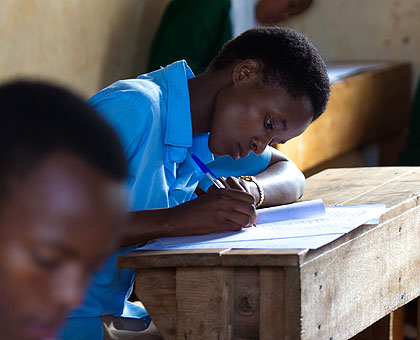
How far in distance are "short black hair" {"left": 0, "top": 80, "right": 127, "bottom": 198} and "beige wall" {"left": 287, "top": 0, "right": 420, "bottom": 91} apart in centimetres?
422

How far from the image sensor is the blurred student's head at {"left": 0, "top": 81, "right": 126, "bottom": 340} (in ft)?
2.31

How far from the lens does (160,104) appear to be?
1.78m

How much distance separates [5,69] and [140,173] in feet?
5.69

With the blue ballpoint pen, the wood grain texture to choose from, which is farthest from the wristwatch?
the wood grain texture

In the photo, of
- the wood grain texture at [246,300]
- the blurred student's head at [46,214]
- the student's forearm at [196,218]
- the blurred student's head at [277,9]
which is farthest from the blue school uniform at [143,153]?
the blurred student's head at [277,9]

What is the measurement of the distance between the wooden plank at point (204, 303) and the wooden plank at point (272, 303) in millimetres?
60

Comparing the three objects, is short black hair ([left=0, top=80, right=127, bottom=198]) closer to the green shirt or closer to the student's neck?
the student's neck

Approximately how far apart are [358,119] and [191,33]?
1035 mm

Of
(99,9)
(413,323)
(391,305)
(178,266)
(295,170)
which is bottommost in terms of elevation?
(413,323)

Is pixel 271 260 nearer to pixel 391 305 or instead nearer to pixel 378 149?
pixel 391 305

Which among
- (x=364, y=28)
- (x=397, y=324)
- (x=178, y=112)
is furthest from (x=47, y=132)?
(x=364, y=28)

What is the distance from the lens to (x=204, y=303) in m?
1.48

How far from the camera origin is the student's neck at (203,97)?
1.91 m

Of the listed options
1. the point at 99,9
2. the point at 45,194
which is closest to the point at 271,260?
the point at 45,194
